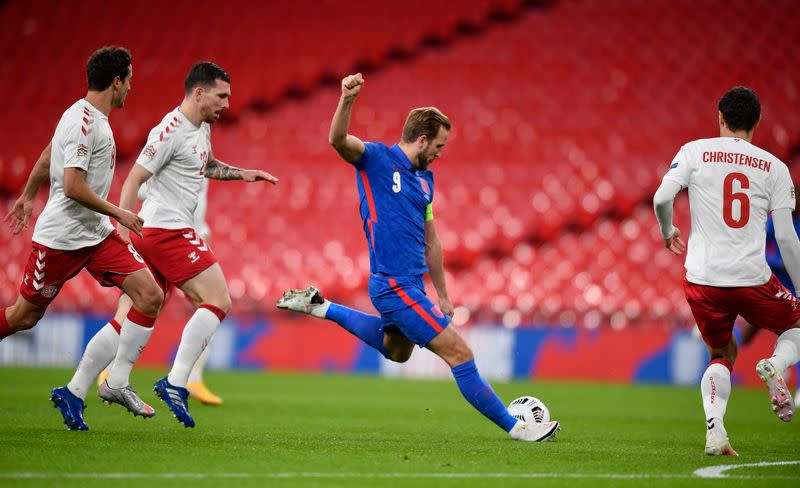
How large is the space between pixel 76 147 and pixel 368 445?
7.96 ft

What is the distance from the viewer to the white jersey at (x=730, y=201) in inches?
222

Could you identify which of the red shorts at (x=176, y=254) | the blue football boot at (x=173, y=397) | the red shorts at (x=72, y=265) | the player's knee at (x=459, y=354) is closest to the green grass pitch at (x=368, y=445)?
the blue football boot at (x=173, y=397)

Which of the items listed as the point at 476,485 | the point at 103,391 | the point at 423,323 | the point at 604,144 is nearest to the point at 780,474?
the point at 476,485

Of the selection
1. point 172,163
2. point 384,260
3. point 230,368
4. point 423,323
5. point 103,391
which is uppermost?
point 172,163

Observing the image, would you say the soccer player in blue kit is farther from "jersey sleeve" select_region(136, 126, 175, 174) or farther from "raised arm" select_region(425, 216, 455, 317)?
"jersey sleeve" select_region(136, 126, 175, 174)

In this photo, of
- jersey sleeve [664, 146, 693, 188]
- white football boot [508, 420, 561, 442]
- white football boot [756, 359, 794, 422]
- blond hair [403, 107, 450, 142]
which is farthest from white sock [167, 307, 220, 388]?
white football boot [756, 359, 794, 422]

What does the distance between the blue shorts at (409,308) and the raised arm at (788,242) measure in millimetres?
1959

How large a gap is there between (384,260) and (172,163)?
1.55 meters

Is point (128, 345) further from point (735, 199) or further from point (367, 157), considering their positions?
point (735, 199)

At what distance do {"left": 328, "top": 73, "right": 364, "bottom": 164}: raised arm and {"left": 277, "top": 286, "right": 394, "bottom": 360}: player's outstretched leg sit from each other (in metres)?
1.07

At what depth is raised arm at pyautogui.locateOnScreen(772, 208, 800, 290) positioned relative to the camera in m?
5.63

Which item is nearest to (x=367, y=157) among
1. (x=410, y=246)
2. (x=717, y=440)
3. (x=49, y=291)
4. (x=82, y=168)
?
(x=410, y=246)

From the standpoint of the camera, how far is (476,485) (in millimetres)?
4340

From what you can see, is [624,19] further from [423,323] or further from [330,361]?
[423,323]
